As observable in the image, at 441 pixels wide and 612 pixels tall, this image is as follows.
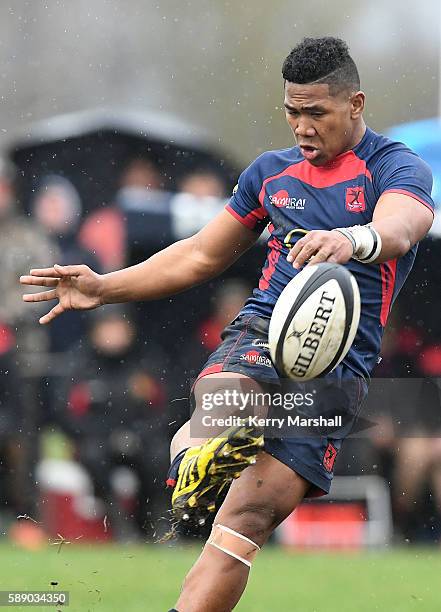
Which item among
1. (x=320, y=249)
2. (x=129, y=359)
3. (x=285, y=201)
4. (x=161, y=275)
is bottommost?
(x=320, y=249)

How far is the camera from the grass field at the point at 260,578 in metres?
6.68

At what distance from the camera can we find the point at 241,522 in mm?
4266

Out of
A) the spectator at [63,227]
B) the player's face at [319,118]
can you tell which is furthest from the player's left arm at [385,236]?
the spectator at [63,227]

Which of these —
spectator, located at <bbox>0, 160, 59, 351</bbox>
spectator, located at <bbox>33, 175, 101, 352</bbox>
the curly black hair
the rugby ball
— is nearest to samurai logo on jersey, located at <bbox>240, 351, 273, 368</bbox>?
the rugby ball

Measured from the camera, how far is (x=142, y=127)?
395 inches

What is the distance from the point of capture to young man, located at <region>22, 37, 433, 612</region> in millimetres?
4215

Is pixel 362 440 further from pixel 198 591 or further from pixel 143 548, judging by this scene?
pixel 198 591

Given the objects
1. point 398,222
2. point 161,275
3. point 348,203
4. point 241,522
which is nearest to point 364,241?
point 398,222

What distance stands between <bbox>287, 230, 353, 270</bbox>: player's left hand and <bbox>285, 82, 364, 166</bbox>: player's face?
0.72m

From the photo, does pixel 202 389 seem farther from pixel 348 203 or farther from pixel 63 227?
pixel 63 227

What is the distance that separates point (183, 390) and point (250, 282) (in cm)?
101

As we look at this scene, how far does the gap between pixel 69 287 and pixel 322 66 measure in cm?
130

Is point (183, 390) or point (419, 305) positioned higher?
point (419, 305)

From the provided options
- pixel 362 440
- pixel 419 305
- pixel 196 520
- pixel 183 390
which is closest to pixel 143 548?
pixel 183 390
